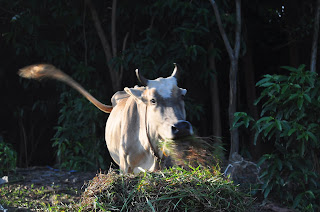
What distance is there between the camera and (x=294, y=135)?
4668 millimetres

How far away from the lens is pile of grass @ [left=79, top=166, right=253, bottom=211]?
93.0 inches

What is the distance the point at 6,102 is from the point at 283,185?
6.69 metres

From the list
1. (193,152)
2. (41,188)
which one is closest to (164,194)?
(193,152)

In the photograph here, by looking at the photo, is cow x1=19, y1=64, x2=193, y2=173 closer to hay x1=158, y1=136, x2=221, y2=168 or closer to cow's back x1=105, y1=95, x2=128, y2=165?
cow's back x1=105, y1=95, x2=128, y2=165

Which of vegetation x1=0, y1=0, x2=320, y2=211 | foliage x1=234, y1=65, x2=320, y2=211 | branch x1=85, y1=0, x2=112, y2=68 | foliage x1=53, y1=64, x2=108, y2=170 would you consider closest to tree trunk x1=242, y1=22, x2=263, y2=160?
vegetation x1=0, y1=0, x2=320, y2=211

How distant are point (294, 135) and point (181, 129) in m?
1.71

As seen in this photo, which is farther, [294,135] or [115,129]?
[115,129]

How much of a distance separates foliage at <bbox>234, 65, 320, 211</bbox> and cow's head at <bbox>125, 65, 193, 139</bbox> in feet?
2.97

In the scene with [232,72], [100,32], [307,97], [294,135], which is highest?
[100,32]

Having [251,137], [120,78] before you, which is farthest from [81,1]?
[251,137]

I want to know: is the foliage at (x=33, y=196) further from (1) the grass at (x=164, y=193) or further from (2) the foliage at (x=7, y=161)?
(1) the grass at (x=164, y=193)

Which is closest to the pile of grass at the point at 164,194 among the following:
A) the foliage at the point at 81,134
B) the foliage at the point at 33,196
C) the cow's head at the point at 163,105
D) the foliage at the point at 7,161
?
the cow's head at the point at 163,105

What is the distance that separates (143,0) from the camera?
737 centimetres

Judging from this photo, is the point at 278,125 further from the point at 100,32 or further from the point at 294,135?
the point at 100,32
